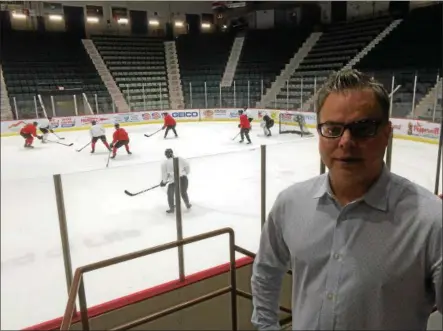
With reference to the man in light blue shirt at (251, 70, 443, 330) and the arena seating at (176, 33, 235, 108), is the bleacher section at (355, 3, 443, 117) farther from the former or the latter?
the man in light blue shirt at (251, 70, 443, 330)

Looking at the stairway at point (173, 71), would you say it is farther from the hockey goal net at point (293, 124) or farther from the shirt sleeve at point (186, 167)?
the shirt sleeve at point (186, 167)

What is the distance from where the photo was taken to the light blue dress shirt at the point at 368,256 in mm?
840

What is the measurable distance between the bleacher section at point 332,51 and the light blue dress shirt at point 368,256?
15.2 meters

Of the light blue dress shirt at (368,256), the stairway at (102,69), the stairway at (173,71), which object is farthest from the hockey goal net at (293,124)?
the light blue dress shirt at (368,256)

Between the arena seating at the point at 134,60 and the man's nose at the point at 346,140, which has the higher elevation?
the arena seating at the point at 134,60

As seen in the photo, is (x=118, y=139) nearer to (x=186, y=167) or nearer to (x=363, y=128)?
(x=186, y=167)

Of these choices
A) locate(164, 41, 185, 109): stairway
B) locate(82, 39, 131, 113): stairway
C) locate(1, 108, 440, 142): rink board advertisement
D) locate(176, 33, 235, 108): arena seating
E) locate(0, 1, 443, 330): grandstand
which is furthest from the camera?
locate(176, 33, 235, 108): arena seating

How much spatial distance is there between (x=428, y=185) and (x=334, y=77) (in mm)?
4296

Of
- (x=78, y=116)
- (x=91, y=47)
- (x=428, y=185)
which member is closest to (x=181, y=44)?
(x=91, y=47)

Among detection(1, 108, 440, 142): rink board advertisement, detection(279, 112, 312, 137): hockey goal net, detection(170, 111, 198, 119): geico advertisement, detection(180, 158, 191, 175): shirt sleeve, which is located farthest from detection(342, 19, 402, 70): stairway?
detection(180, 158, 191, 175): shirt sleeve

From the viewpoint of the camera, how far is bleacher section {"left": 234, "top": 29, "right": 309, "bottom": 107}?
1941 cm

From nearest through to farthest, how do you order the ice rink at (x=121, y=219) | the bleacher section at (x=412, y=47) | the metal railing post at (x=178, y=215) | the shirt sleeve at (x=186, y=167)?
1. the ice rink at (x=121, y=219)
2. the metal railing post at (x=178, y=215)
3. the shirt sleeve at (x=186, y=167)
4. the bleacher section at (x=412, y=47)

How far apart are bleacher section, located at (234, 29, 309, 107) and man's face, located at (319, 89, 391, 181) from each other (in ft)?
57.6

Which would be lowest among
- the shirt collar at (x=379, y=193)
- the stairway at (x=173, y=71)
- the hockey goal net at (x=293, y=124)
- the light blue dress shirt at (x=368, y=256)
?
the hockey goal net at (x=293, y=124)
